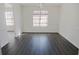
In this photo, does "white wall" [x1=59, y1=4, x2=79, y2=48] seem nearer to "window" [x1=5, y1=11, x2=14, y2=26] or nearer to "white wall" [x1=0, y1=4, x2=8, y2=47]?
"window" [x1=5, y1=11, x2=14, y2=26]

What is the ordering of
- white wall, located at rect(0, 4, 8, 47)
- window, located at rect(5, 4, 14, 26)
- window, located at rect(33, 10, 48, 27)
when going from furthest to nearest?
window, located at rect(33, 10, 48, 27), window, located at rect(5, 4, 14, 26), white wall, located at rect(0, 4, 8, 47)

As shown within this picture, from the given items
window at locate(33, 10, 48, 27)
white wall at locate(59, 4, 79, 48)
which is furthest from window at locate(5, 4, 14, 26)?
white wall at locate(59, 4, 79, 48)

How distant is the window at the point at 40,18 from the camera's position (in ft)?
7.15

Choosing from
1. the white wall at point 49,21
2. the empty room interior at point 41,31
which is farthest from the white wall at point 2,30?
the white wall at point 49,21

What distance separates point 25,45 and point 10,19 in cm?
67

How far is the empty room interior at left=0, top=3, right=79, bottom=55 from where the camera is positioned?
7.22 ft

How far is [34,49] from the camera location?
7.69 ft

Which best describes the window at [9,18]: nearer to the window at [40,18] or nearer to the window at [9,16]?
the window at [9,16]

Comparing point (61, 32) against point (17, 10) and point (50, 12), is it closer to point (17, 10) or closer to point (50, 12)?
point (50, 12)

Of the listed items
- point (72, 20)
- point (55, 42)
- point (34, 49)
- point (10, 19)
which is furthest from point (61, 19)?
point (10, 19)

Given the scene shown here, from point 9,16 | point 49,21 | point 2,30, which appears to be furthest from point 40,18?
point 2,30

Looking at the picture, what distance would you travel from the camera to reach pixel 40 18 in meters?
2.17

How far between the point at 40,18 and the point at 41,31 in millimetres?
287

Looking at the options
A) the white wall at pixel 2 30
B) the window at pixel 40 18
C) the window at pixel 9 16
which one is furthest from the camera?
the window at pixel 40 18
